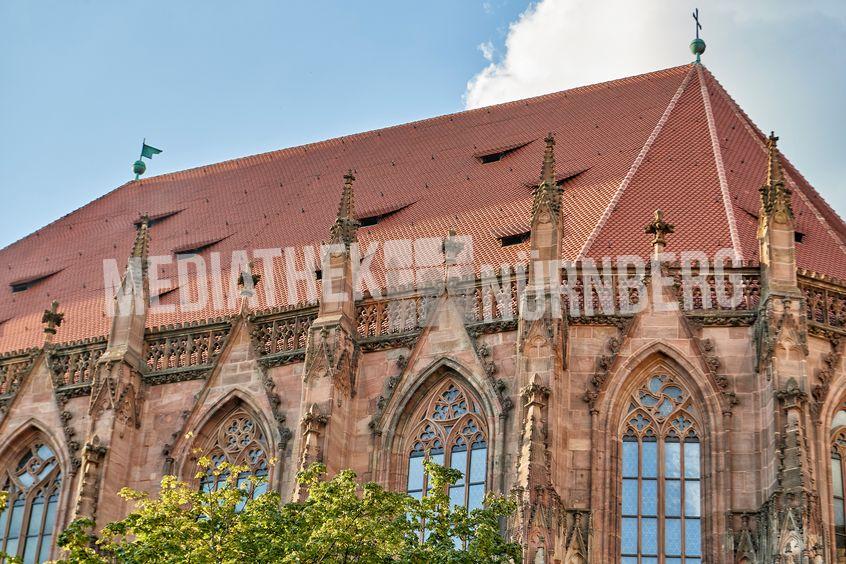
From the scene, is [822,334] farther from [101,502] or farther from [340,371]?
[101,502]

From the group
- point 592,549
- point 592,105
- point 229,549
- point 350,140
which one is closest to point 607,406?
point 592,549

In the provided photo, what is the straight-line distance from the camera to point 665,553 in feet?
71.1

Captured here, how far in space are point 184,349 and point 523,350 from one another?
6.20 metres

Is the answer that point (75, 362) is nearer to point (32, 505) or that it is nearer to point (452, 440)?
point (32, 505)

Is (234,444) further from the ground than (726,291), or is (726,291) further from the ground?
(726,291)

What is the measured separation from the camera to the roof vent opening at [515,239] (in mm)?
25859

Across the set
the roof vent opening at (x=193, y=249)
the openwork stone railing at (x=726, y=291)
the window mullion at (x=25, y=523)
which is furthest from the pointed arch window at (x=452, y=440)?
the roof vent opening at (x=193, y=249)

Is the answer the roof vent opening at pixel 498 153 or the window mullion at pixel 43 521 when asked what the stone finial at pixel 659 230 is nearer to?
the roof vent opening at pixel 498 153

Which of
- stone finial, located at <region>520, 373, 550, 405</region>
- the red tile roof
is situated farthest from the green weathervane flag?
stone finial, located at <region>520, 373, 550, 405</region>

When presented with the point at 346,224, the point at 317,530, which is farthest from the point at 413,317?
the point at 317,530

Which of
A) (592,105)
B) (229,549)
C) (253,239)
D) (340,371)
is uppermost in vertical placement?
(592,105)

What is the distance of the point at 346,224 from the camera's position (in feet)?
82.6

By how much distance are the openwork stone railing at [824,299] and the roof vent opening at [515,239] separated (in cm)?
439

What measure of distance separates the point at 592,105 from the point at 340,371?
9.08 m
